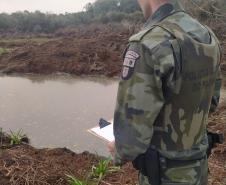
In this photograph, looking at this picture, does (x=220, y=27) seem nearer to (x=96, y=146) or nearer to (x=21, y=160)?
(x=96, y=146)

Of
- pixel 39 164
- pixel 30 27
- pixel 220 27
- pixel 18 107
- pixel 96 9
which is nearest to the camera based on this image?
pixel 39 164

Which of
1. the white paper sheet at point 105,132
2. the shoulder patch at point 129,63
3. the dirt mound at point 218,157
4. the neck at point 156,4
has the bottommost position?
the dirt mound at point 218,157

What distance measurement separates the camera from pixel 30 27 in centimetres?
3434

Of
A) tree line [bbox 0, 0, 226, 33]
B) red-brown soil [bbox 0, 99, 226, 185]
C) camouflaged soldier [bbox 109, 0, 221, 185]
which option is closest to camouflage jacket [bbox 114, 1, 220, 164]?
camouflaged soldier [bbox 109, 0, 221, 185]

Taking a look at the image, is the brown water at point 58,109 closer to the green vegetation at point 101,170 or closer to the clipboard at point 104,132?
the green vegetation at point 101,170

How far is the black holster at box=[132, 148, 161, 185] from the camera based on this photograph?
1950 millimetres

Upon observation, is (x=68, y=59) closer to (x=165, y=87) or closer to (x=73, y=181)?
(x=73, y=181)

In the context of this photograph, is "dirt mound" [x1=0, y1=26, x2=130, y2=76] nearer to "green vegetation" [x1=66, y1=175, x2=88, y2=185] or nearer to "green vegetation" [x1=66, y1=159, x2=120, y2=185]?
"green vegetation" [x1=66, y1=159, x2=120, y2=185]

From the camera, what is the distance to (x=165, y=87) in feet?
6.11

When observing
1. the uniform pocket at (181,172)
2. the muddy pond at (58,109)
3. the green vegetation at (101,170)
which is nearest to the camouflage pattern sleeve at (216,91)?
the uniform pocket at (181,172)

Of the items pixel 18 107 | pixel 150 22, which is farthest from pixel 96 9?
pixel 150 22

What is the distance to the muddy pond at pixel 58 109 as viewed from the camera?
717 cm

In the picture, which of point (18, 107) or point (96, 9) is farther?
point (96, 9)

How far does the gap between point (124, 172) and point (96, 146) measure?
6.08 feet
